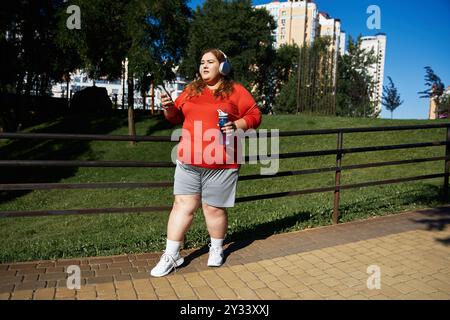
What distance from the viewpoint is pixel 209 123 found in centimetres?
343

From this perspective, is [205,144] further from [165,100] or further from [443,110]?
[443,110]

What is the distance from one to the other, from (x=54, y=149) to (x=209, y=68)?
15524 millimetres

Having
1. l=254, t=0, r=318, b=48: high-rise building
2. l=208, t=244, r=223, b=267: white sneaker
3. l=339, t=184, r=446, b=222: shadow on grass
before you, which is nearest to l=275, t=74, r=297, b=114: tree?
l=339, t=184, r=446, b=222: shadow on grass

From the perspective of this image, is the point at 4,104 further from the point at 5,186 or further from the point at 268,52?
the point at 268,52

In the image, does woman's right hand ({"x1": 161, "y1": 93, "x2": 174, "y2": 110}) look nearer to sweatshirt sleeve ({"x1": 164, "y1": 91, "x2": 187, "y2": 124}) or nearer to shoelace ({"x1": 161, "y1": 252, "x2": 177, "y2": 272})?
Answer: sweatshirt sleeve ({"x1": 164, "y1": 91, "x2": 187, "y2": 124})

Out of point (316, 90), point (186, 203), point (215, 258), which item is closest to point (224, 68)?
point (186, 203)

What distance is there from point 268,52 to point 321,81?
28.7 metres

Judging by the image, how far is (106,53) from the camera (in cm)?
1614

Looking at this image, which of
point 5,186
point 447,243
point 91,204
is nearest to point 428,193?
point 447,243

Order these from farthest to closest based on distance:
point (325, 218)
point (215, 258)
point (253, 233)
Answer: point (325, 218) → point (253, 233) → point (215, 258)

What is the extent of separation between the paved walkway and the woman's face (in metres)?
1.73

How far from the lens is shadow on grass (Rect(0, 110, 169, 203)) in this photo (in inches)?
570

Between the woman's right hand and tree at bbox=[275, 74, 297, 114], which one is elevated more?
tree at bbox=[275, 74, 297, 114]

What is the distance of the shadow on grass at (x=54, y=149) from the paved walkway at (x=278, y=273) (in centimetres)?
931
